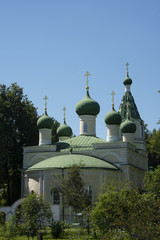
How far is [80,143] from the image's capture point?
1282 inches

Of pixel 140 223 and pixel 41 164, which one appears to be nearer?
pixel 140 223

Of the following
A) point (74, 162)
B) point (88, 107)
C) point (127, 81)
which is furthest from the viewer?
point (127, 81)

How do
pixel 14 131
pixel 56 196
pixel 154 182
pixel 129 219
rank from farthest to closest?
pixel 14 131 → pixel 56 196 → pixel 154 182 → pixel 129 219

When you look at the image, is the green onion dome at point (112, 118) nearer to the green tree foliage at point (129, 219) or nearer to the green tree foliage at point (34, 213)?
the green tree foliage at point (34, 213)

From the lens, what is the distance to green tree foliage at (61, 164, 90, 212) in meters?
23.7

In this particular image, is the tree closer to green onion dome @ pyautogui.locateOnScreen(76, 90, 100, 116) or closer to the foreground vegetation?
green onion dome @ pyautogui.locateOnScreen(76, 90, 100, 116)

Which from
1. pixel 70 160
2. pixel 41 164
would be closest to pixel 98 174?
pixel 70 160

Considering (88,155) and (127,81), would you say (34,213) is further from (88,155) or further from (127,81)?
(127,81)

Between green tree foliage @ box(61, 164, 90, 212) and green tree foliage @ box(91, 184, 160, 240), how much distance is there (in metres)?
7.71

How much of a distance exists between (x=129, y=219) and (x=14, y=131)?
26.2m

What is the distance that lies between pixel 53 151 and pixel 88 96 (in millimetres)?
5952

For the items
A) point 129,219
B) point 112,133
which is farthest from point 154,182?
point 129,219

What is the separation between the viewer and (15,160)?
36469 mm

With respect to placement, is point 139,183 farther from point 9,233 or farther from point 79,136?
point 9,233
